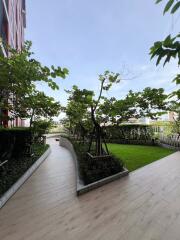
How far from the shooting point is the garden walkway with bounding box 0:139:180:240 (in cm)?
235

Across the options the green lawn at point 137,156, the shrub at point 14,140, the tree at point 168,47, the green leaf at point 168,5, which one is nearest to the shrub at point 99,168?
the green lawn at point 137,156

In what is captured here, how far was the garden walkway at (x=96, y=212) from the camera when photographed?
92.5 inches

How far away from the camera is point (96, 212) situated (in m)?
2.92

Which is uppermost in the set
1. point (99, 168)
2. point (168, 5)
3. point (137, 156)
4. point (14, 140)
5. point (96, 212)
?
point (168, 5)

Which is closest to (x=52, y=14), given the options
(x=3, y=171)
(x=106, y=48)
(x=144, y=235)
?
(x=106, y=48)

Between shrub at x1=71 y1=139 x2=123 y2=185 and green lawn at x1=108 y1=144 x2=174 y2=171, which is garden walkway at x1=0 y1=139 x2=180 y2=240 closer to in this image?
shrub at x1=71 y1=139 x2=123 y2=185

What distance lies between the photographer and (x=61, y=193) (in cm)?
387

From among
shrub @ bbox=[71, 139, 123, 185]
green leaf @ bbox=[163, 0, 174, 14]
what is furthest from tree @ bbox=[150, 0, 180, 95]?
shrub @ bbox=[71, 139, 123, 185]

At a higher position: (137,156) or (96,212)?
(137,156)

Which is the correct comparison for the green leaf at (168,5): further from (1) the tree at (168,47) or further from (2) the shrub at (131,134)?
(2) the shrub at (131,134)

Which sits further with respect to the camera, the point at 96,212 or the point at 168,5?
the point at 96,212

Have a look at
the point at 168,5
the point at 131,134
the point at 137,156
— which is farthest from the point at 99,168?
the point at 131,134

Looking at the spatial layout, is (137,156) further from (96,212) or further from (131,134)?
(131,134)

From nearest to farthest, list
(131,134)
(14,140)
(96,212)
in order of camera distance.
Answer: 1. (96,212)
2. (14,140)
3. (131,134)
